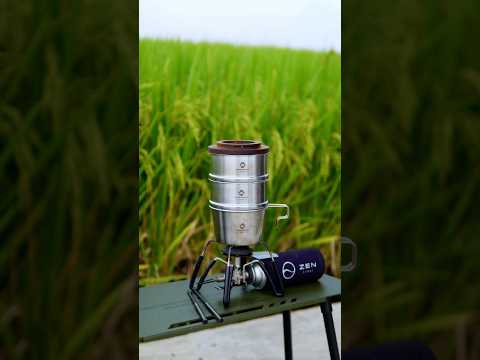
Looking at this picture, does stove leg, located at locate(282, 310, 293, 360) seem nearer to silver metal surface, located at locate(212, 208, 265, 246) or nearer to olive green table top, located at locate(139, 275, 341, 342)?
olive green table top, located at locate(139, 275, 341, 342)

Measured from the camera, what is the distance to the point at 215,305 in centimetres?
Answer: 226

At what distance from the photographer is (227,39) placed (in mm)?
3424

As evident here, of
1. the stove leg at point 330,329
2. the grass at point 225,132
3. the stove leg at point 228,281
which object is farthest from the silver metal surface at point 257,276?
the grass at point 225,132

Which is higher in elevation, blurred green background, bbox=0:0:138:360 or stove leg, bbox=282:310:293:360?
blurred green background, bbox=0:0:138:360

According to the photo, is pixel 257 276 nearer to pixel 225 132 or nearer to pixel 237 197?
pixel 237 197

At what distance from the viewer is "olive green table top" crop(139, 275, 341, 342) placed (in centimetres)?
209

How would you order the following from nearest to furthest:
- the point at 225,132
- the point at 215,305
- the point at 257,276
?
the point at 215,305 → the point at 257,276 → the point at 225,132

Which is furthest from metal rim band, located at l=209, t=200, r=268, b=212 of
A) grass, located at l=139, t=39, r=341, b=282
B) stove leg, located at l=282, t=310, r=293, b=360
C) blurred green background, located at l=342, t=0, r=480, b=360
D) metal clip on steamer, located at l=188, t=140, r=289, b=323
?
grass, located at l=139, t=39, r=341, b=282

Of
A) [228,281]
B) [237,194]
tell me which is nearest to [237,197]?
[237,194]

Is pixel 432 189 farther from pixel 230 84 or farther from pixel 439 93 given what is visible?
pixel 230 84

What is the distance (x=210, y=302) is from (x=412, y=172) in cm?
83

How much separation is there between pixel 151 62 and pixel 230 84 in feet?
1.46

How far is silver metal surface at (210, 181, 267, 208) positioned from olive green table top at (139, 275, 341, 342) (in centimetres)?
33

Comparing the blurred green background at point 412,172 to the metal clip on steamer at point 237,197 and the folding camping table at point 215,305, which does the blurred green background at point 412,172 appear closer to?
the folding camping table at point 215,305
